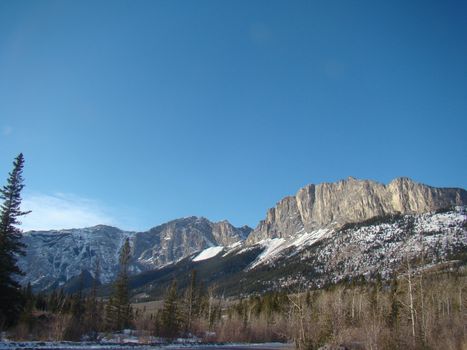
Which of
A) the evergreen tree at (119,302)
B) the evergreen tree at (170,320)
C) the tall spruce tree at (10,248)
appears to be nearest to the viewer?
the tall spruce tree at (10,248)

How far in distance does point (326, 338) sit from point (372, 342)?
31.5 ft

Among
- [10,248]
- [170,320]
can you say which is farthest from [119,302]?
[10,248]

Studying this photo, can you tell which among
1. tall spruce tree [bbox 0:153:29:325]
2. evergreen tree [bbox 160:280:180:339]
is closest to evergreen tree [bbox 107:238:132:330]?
evergreen tree [bbox 160:280:180:339]

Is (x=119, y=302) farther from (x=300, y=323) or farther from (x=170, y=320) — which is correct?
(x=300, y=323)

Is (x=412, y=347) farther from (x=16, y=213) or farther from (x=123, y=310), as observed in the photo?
(x=123, y=310)

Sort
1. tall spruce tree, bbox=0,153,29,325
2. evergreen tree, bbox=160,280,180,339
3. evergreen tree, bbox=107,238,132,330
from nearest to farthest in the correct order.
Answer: tall spruce tree, bbox=0,153,29,325 → evergreen tree, bbox=160,280,180,339 → evergreen tree, bbox=107,238,132,330

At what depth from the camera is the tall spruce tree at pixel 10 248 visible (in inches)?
1559

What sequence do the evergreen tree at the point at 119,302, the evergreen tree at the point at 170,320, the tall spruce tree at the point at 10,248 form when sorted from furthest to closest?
the evergreen tree at the point at 119,302 → the evergreen tree at the point at 170,320 → the tall spruce tree at the point at 10,248

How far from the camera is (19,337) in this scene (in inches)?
1603

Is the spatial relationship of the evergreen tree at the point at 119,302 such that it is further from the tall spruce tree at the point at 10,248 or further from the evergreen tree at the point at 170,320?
the tall spruce tree at the point at 10,248

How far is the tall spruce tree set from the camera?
39594 mm

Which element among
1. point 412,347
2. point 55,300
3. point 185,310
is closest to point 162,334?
point 185,310

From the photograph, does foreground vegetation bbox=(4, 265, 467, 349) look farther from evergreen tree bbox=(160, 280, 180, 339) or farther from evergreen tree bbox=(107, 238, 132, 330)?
evergreen tree bbox=(107, 238, 132, 330)

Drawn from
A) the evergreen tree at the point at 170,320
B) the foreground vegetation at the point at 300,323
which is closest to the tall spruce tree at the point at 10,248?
the foreground vegetation at the point at 300,323
